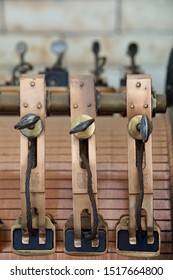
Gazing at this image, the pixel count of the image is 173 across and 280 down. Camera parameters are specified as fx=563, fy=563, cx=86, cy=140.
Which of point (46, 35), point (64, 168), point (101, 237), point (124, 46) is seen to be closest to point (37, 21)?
point (46, 35)

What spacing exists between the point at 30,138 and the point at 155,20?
1275 mm

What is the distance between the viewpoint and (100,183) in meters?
0.97

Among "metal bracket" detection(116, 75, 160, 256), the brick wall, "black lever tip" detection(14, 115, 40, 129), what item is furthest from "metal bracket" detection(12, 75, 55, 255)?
the brick wall

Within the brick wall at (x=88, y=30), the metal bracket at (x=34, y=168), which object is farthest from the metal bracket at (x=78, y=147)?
the brick wall at (x=88, y=30)

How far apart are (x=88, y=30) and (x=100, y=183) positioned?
3.91 ft

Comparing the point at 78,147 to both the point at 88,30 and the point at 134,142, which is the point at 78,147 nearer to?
the point at 134,142

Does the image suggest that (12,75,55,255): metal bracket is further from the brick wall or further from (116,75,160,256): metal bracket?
the brick wall

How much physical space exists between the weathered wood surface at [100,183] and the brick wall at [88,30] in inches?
41.4

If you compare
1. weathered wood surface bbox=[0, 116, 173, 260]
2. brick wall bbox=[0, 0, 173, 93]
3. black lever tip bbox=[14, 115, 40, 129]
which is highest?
brick wall bbox=[0, 0, 173, 93]

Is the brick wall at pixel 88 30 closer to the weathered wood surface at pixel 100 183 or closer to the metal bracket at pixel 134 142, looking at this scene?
the weathered wood surface at pixel 100 183

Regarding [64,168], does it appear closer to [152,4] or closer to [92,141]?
[92,141]

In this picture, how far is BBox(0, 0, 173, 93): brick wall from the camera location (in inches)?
79.9

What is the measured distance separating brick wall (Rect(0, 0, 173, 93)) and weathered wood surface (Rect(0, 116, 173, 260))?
105cm

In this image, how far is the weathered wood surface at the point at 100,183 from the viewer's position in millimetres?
931
